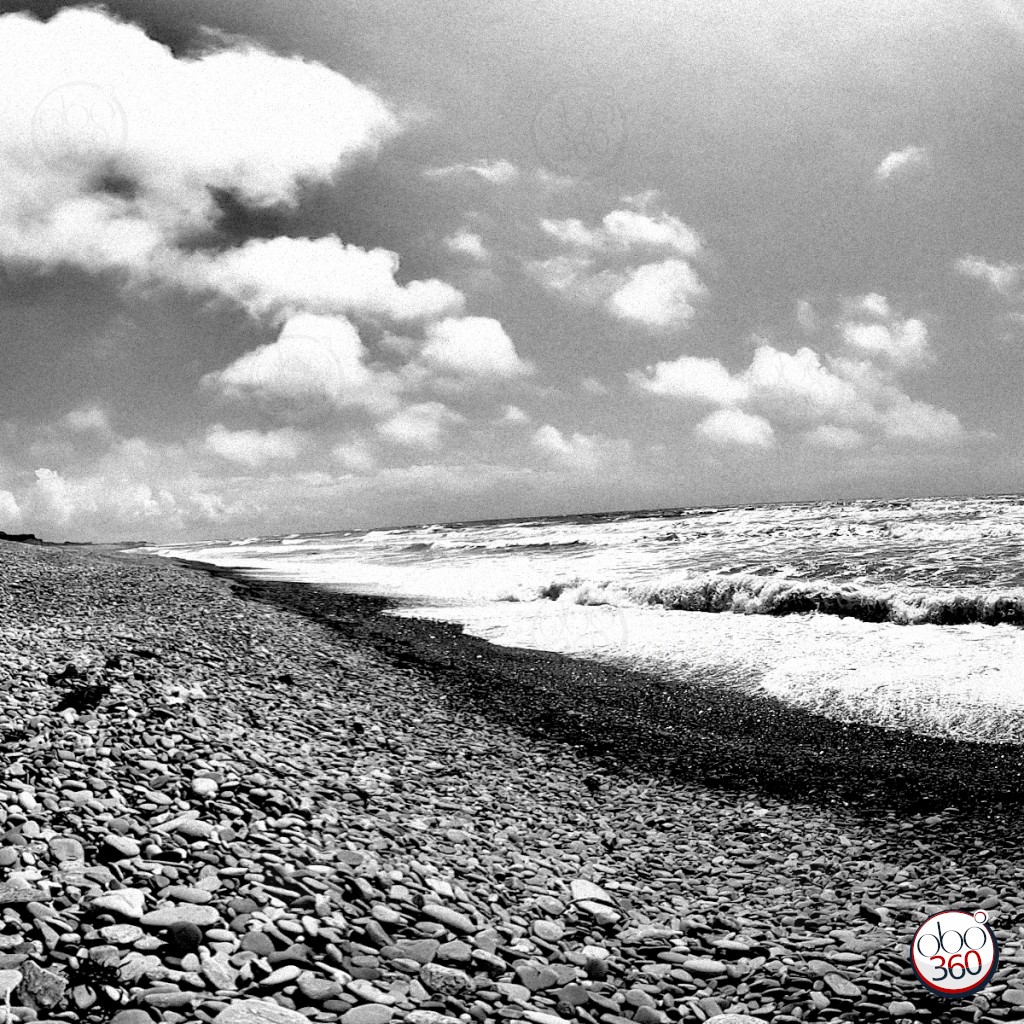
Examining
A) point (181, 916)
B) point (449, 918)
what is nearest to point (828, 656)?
point (449, 918)

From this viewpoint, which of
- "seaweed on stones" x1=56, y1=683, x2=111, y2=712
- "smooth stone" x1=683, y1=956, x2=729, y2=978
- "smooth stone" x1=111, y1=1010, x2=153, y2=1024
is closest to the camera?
"smooth stone" x1=111, y1=1010, x2=153, y2=1024

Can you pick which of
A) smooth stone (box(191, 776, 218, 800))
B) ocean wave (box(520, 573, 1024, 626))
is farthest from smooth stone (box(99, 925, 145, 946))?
ocean wave (box(520, 573, 1024, 626))

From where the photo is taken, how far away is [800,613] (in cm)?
1689

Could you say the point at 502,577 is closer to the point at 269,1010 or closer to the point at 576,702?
the point at 576,702

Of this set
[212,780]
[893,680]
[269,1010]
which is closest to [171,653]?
[212,780]

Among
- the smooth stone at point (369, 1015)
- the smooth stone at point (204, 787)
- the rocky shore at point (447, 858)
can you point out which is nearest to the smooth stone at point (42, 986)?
the rocky shore at point (447, 858)

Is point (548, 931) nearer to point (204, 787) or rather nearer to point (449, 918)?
point (449, 918)

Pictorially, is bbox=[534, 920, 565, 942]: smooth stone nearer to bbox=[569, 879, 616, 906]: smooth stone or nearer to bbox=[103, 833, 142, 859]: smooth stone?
bbox=[569, 879, 616, 906]: smooth stone

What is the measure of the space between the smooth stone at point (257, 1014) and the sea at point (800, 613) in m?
8.17

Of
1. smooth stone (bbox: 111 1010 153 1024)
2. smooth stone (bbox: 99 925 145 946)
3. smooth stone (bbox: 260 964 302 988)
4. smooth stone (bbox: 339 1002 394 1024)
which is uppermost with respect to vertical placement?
smooth stone (bbox: 99 925 145 946)

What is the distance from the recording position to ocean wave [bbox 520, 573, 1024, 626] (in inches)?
584

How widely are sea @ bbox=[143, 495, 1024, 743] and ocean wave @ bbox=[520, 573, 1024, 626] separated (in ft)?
0.13

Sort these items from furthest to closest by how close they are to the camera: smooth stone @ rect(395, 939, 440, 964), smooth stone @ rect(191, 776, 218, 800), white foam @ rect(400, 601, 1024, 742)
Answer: white foam @ rect(400, 601, 1024, 742) → smooth stone @ rect(191, 776, 218, 800) → smooth stone @ rect(395, 939, 440, 964)
